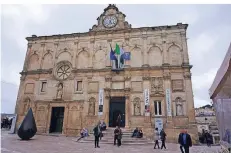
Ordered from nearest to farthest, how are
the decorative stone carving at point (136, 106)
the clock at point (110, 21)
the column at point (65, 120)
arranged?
the decorative stone carving at point (136, 106)
the column at point (65, 120)
the clock at point (110, 21)

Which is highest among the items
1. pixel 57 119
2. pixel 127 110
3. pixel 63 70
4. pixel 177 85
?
pixel 63 70

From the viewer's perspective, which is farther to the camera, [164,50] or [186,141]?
[164,50]

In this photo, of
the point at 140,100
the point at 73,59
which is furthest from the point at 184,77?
the point at 73,59

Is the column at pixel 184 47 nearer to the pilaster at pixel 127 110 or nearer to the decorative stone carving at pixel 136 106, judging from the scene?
the decorative stone carving at pixel 136 106

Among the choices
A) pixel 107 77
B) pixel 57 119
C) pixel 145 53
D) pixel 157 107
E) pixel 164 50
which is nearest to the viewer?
pixel 157 107

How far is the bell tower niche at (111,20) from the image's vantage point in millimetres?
23216

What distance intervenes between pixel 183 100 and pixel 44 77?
54.8 ft

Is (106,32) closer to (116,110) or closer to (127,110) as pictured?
(116,110)

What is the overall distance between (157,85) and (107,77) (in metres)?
5.70

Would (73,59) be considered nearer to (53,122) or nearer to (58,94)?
(58,94)

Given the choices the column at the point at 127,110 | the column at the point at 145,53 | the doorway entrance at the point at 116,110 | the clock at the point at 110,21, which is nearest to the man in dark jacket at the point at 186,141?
the column at the point at 127,110

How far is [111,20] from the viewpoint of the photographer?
936 inches

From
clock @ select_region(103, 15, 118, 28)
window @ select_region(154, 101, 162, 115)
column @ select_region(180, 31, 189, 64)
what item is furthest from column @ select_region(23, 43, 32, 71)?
column @ select_region(180, 31, 189, 64)

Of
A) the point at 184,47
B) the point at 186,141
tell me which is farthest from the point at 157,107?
the point at 186,141
